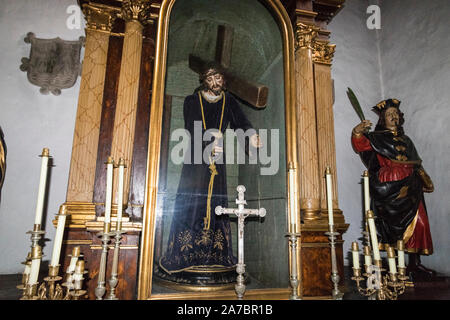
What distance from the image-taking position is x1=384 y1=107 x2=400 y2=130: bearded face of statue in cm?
430

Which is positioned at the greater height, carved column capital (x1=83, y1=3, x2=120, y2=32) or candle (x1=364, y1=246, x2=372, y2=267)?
carved column capital (x1=83, y1=3, x2=120, y2=32)

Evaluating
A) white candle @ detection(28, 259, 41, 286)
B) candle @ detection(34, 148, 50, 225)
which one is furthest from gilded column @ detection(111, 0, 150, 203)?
white candle @ detection(28, 259, 41, 286)

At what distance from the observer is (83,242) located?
107 inches

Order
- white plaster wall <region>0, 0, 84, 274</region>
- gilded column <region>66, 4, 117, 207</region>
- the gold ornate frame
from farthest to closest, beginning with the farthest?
white plaster wall <region>0, 0, 84, 274</region> < gilded column <region>66, 4, 117, 207</region> < the gold ornate frame

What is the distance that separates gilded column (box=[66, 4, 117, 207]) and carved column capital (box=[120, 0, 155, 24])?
18 cm

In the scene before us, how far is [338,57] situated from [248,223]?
10.7ft

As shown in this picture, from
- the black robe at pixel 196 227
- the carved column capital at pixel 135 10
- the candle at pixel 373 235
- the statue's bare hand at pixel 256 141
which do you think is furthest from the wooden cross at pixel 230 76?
the candle at pixel 373 235

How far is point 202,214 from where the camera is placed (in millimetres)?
3148

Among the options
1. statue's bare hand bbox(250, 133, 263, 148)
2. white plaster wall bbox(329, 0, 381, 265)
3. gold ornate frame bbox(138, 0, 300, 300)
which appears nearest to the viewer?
gold ornate frame bbox(138, 0, 300, 300)

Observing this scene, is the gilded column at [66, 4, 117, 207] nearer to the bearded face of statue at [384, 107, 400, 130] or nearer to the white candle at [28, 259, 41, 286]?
the white candle at [28, 259, 41, 286]

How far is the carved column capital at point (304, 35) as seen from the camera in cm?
369

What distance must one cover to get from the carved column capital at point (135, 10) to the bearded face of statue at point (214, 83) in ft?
2.92

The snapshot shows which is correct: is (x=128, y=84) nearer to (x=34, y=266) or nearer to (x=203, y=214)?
(x=203, y=214)
